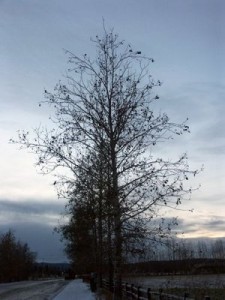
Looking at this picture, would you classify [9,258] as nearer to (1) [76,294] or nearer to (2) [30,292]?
(2) [30,292]

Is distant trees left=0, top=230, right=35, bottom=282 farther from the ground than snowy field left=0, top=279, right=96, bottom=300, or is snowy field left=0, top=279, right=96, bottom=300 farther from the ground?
distant trees left=0, top=230, right=35, bottom=282


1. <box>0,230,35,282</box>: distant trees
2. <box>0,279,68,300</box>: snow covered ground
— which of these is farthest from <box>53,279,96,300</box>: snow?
<box>0,230,35,282</box>: distant trees

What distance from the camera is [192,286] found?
73.8 ft

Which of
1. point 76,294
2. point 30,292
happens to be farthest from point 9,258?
point 76,294

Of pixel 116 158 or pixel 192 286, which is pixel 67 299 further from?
pixel 116 158

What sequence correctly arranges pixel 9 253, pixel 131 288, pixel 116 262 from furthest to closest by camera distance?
1. pixel 9 253
2. pixel 131 288
3. pixel 116 262

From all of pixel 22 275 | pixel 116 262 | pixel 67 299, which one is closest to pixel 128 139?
pixel 116 262

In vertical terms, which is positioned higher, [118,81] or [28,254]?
[28,254]

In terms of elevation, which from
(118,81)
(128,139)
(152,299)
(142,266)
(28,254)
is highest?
(28,254)

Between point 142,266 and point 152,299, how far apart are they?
4.48ft

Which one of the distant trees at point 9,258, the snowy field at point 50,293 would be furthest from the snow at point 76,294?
the distant trees at point 9,258

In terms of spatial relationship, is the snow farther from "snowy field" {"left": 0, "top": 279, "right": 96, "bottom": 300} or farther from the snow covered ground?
the snow covered ground

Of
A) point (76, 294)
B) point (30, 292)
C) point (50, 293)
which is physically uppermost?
point (30, 292)

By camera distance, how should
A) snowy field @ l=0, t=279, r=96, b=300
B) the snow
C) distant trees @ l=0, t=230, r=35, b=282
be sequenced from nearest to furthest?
the snow → snowy field @ l=0, t=279, r=96, b=300 → distant trees @ l=0, t=230, r=35, b=282
